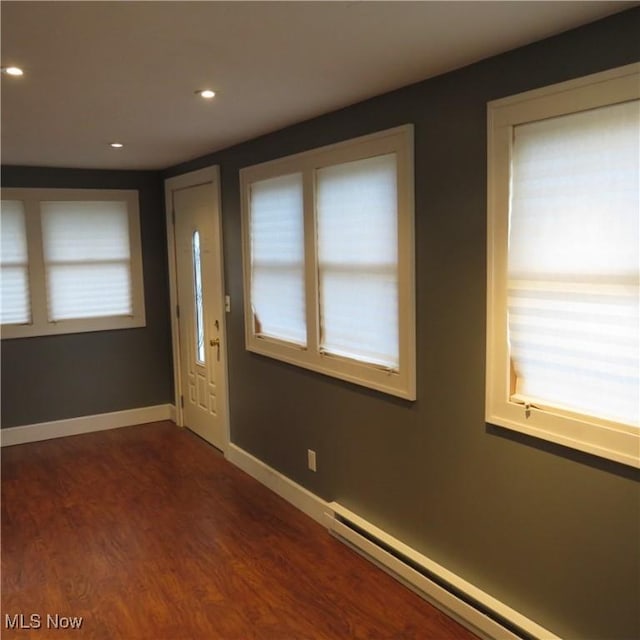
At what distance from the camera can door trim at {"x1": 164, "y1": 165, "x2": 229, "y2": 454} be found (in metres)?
4.41

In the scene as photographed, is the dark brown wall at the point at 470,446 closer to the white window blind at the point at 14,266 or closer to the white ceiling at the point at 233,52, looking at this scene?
the white ceiling at the point at 233,52

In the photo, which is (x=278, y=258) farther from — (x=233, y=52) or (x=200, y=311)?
(x=233, y=52)

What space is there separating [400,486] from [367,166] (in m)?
1.52

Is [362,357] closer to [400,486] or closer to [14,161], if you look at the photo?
[400,486]

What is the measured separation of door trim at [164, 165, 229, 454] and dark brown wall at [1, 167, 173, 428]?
0.66 feet

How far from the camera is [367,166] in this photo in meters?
2.92

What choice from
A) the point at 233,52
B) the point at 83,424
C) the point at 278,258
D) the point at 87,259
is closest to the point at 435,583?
the point at 278,258

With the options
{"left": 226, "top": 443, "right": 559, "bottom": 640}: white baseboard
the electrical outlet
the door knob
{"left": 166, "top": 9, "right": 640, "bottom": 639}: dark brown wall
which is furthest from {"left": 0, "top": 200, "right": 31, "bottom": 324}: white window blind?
the electrical outlet

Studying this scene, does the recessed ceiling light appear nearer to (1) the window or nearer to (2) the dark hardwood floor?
(1) the window

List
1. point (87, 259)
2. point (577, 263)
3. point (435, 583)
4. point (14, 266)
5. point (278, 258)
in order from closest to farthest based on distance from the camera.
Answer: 1. point (577, 263)
2. point (435, 583)
3. point (278, 258)
4. point (14, 266)
5. point (87, 259)

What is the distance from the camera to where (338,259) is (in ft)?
10.4

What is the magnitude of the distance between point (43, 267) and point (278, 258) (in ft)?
7.90

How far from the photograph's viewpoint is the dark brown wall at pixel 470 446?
2.04m

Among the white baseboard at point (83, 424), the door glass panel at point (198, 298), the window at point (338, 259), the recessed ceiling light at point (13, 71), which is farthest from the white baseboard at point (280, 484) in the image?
the recessed ceiling light at point (13, 71)
